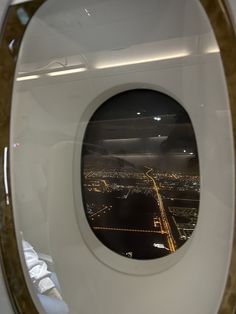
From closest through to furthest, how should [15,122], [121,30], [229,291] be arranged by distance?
[229,291] → [121,30] → [15,122]

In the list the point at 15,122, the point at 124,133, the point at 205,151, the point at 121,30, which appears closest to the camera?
the point at 205,151

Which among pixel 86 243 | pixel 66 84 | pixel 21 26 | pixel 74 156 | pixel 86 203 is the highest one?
pixel 21 26

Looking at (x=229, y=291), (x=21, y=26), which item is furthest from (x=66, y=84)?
(x=229, y=291)

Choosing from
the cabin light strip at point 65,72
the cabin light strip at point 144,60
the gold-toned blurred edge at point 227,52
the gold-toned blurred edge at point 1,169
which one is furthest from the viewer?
the cabin light strip at point 65,72

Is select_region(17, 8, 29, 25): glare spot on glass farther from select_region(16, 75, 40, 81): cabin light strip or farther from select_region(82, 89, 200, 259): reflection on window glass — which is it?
select_region(82, 89, 200, 259): reflection on window glass

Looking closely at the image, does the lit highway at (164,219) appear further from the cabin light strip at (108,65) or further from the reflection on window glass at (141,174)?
the cabin light strip at (108,65)

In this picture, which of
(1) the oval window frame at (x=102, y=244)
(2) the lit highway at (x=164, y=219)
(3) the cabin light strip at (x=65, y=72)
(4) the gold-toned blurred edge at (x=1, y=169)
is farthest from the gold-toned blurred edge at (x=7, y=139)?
(2) the lit highway at (x=164, y=219)

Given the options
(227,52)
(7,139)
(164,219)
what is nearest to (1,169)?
(7,139)

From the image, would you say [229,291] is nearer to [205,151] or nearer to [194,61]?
[205,151]

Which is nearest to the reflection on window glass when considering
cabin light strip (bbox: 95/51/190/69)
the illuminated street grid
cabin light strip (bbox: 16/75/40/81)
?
the illuminated street grid
